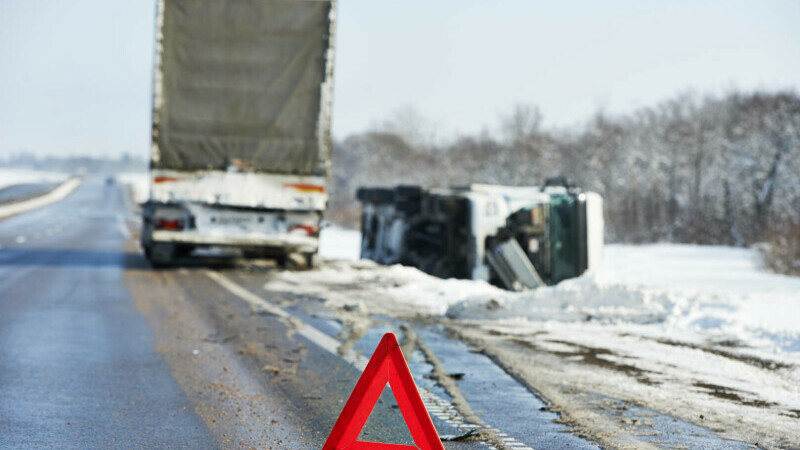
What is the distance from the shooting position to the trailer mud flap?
40.2 feet

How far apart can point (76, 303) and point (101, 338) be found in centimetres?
265

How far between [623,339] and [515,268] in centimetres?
440

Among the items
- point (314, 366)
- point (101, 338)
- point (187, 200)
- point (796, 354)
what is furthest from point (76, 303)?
point (796, 354)

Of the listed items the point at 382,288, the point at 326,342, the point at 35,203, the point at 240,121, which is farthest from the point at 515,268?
the point at 35,203

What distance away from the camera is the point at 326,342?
7.48 metres

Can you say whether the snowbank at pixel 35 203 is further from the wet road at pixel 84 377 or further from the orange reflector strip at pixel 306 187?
the wet road at pixel 84 377

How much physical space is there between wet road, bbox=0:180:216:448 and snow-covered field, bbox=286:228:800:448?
2299mm

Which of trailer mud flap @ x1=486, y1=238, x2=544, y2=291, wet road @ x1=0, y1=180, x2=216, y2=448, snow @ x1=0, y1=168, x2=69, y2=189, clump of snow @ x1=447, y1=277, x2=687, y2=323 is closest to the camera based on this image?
wet road @ x1=0, y1=180, x2=216, y2=448

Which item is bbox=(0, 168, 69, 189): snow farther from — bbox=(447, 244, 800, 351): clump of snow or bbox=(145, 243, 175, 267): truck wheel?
bbox=(447, 244, 800, 351): clump of snow

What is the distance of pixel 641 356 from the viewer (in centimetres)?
701

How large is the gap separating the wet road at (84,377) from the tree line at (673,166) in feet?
45.6

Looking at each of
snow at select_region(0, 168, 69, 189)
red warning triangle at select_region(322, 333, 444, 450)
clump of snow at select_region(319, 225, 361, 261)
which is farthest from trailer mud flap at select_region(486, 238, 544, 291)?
snow at select_region(0, 168, 69, 189)

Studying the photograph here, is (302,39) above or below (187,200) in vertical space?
above

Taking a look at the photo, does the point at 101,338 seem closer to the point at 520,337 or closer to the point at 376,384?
the point at 520,337
